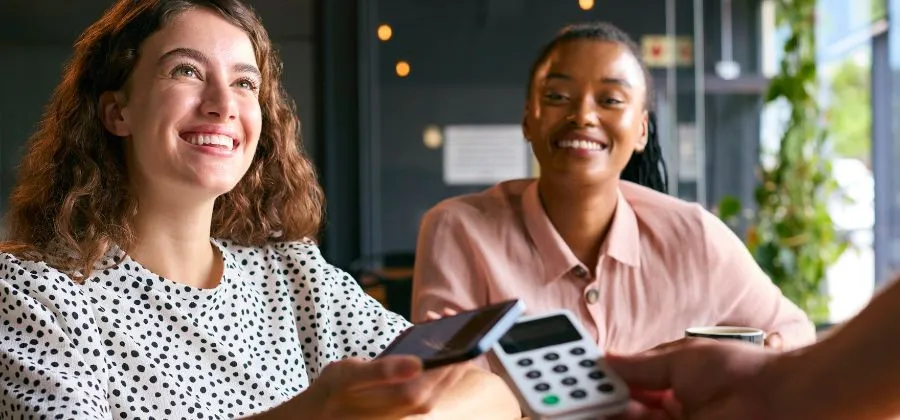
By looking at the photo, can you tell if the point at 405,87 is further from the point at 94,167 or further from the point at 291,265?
the point at 94,167

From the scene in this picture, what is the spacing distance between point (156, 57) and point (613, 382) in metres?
1.02

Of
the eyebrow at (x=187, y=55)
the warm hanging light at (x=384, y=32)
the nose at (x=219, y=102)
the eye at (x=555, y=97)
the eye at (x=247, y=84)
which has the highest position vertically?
the warm hanging light at (x=384, y=32)

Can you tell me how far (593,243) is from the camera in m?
2.24

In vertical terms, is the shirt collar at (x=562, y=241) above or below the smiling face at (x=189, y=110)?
below

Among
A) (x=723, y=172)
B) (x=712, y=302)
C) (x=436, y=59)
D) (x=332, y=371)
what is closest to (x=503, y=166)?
(x=436, y=59)

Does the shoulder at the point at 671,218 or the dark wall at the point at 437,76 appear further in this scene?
the dark wall at the point at 437,76

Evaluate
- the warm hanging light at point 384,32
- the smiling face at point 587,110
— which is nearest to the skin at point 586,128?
the smiling face at point 587,110

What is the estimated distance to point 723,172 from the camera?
22.9 ft

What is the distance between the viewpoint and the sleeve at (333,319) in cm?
181

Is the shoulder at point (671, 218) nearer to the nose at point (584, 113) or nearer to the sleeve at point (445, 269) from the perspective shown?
the nose at point (584, 113)

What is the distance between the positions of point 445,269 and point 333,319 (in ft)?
1.22

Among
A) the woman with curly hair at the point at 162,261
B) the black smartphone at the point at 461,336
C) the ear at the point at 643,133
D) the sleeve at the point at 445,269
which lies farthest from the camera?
the ear at the point at 643,133

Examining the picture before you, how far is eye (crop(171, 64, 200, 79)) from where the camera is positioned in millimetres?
1661

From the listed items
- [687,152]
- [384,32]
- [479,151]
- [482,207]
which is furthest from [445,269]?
[687,152]
